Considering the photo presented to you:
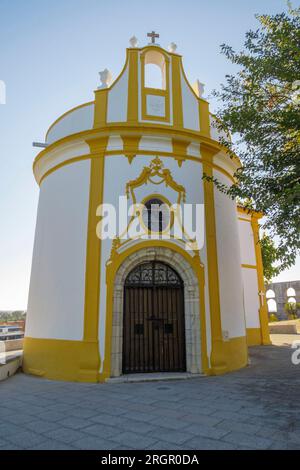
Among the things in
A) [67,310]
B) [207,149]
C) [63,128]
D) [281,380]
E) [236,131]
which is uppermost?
[63,128]

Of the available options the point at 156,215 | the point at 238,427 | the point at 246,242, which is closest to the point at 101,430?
the point at 238,427

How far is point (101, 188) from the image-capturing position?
26.2ft

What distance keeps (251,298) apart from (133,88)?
10468mm

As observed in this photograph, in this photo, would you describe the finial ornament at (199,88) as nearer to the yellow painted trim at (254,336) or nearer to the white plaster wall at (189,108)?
the white plaster wall at (189,108)

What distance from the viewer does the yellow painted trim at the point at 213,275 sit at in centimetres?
753

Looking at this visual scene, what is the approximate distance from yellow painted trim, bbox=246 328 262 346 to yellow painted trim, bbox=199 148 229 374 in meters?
6.65

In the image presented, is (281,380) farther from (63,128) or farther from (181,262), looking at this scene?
(63,128)

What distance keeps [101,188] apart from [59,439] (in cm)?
578

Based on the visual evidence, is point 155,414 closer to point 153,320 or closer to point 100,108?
point 153,320

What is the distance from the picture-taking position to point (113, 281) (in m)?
7.43

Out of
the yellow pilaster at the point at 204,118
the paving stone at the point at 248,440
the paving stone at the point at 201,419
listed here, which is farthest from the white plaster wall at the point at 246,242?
the paving stone at the point at 248,440

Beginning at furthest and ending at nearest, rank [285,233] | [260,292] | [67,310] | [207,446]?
[260,292] → [67,310] → [285,233] → [207,446]

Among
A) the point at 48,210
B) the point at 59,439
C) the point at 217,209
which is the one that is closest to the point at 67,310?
the point at 48,210

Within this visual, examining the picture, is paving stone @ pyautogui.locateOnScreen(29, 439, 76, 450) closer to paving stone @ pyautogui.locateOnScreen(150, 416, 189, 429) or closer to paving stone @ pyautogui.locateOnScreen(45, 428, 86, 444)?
paving stone @ pyautogui.locateOnScreen(45, 428, 86, 444)
